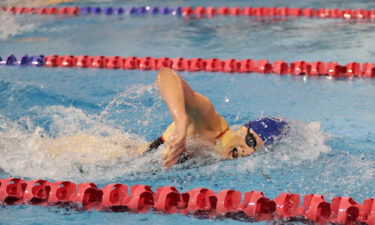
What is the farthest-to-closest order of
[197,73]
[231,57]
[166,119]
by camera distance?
[231,57] → [197,73] → [166,119]

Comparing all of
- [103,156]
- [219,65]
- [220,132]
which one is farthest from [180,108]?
[219,65]

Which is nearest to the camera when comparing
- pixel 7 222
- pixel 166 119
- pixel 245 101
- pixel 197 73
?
pixel 7 222

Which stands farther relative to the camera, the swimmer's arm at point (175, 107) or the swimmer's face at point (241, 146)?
the swimmer's face at point (241, 146)

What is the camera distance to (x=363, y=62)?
21.2ft

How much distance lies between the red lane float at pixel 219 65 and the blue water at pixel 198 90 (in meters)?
0.14

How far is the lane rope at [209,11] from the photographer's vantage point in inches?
348

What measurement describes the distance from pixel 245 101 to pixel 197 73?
1.01 meters

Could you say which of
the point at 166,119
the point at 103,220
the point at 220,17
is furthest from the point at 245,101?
the point at 220,17

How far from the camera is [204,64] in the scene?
6.46 meters

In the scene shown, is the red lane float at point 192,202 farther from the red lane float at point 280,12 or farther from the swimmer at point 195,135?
the red lane float at point 280,12

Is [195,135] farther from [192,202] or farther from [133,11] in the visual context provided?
[133,11]

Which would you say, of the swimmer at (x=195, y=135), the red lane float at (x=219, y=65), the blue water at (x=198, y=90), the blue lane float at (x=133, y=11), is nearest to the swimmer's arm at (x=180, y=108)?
the swimmer at (x=195, y=135)

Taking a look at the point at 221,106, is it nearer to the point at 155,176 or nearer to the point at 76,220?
the point at 155,176

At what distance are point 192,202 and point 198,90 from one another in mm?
2712
